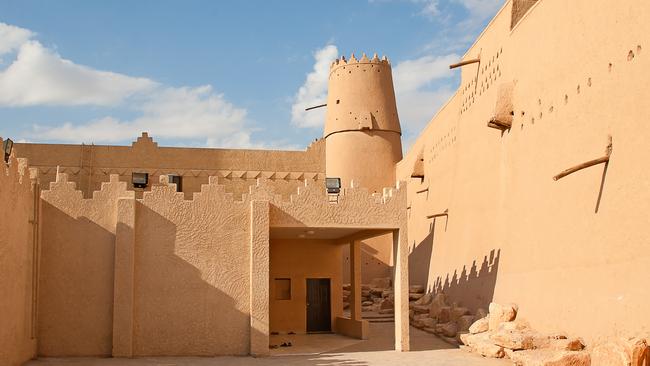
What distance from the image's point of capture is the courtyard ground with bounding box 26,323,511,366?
13.3m

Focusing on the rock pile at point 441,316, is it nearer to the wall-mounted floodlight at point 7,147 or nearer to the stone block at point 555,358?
the stone block at point 555,358

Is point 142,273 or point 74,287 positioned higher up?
point 142,273

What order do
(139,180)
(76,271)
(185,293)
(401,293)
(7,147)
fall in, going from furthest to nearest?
(139,180) < (401,293) < (185,293) < (76,271) < (7,147)

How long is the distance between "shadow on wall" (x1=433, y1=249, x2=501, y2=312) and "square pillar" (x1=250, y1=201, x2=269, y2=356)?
5.37 metres

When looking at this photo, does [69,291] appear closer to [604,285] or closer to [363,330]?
[363,330]

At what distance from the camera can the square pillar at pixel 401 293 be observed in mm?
15148

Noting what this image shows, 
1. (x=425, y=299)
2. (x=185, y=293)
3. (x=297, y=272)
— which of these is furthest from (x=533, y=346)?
(x=297, y=272)

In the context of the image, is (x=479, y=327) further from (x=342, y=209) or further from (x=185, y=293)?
(x=185, y=293)

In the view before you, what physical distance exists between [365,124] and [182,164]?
7291 mm

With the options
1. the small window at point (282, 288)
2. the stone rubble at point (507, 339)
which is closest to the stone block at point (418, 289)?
the stone rubble at point (507, 339)

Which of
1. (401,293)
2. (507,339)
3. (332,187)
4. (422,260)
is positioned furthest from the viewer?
(422,260)

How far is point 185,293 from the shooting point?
1454 centimetres

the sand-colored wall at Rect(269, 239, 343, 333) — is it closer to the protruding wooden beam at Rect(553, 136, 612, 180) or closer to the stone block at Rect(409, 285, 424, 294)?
the stone block at Rect(409, 285, 424, 294)

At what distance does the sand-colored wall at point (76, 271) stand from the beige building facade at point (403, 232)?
0.09 feet
